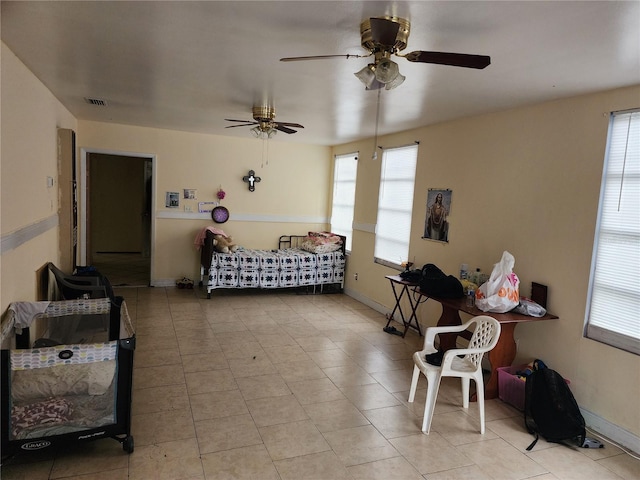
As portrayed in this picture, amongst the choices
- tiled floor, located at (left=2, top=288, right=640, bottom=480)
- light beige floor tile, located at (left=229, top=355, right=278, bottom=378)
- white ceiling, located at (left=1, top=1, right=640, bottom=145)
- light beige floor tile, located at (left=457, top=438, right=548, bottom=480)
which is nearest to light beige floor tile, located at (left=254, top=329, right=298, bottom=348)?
tiled floor, located at (left=2, top=288, right=640, bottom=480)

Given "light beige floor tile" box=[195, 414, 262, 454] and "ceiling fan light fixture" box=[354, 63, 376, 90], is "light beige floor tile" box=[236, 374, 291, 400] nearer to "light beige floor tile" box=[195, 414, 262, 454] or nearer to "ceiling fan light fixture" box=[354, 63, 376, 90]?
"light beige floor tile" box=[195, 414, 262, 454]

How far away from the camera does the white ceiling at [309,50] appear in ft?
6.49

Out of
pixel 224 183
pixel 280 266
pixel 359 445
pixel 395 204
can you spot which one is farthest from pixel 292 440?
pixel 224 183

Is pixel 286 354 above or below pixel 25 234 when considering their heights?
below

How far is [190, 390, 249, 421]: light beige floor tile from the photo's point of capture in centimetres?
291

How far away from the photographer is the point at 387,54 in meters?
2.14

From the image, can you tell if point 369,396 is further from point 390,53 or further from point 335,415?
point 390,53

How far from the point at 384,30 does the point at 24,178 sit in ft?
9.01

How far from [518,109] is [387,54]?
2041 mm

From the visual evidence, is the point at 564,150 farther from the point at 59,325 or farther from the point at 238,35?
the point at 59,325

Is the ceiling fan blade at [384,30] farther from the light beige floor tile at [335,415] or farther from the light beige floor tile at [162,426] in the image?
the light beige floor tile at [162,426]

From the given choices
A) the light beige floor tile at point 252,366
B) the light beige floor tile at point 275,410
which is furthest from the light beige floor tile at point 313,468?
the light beige floor tile at point 252,366

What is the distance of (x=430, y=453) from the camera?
2.61 m

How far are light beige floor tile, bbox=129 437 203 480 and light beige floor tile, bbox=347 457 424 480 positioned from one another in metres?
0.88
